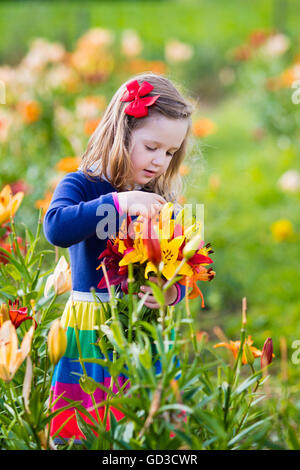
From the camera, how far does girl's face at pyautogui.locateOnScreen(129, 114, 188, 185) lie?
123 cm

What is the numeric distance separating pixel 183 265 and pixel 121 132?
0.39m

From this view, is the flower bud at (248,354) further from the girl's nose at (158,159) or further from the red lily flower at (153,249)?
the girl's nose at (158,159)

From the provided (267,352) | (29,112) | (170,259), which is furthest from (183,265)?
(29,112)

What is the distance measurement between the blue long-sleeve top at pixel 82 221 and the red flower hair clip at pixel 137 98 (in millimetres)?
173

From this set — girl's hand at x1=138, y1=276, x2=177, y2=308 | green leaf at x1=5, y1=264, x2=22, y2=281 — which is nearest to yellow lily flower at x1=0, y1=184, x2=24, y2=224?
green leaf at x1=5, y1=264, x2=22, y2=281

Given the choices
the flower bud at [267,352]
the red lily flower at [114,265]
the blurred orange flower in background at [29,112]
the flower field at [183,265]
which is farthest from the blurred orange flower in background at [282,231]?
the red lily flower at [114,265]

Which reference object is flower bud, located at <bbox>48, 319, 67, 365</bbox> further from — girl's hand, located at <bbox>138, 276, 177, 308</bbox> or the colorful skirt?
the colorful skirt

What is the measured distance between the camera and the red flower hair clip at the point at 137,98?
123cm

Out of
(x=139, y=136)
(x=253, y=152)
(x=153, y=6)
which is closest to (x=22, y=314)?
(x=139, y=136)

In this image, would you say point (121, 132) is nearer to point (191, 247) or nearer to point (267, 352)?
point (191, 247)

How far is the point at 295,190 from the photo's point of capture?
3832 mm

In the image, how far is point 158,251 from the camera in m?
0.94

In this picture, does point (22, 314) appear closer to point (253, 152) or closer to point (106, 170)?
point (106, 170)
